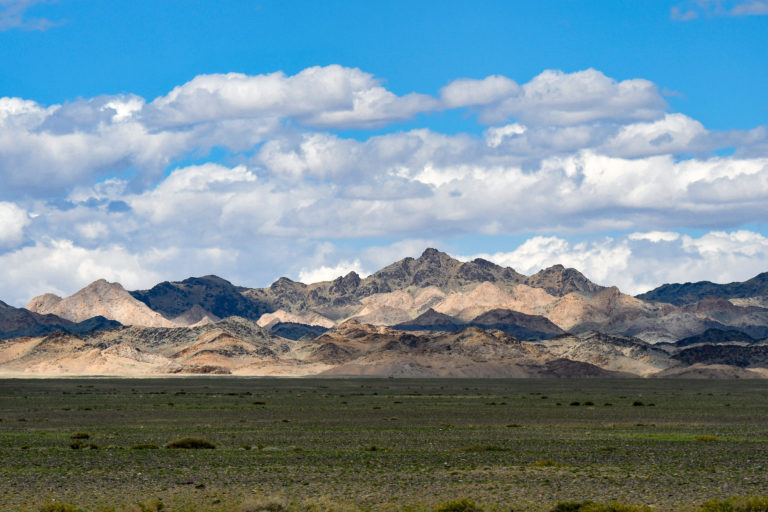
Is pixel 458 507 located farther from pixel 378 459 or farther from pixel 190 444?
pixel 190 444

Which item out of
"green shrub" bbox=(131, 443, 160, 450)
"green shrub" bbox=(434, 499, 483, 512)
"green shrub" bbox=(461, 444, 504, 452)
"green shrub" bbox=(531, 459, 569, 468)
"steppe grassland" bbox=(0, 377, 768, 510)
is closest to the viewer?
"green shrub" bbox=(434, 499, 483, 512)

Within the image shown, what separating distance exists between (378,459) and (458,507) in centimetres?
1279

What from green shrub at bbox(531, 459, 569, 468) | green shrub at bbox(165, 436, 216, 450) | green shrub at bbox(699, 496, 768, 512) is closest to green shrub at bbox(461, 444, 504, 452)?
green shrub at bbox(531, 459, 569, 468)

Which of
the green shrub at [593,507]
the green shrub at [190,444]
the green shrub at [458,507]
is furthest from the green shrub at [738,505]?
the green shrub at [190,444]

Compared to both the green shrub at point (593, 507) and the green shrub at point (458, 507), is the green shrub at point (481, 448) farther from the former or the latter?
the green shrub at point (458, 507)

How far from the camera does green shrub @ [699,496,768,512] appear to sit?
27.1 meters

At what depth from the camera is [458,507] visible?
28094 mm

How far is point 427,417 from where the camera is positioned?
230ft

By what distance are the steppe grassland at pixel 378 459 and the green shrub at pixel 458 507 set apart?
1265 millimetres

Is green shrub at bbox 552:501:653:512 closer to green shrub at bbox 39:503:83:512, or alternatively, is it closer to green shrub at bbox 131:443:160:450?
green shrub at bbox 39:503:83:512

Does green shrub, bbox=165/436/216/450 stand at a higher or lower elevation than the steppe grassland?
higher

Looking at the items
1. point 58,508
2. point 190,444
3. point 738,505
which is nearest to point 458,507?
point 738,505

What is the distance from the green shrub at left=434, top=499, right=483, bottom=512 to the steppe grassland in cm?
126

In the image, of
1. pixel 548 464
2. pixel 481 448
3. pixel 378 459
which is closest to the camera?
pixel 548 464
